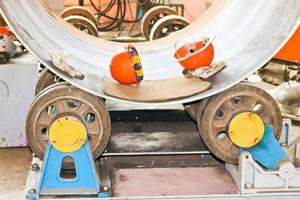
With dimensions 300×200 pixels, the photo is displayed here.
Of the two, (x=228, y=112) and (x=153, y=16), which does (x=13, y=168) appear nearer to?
(x=228, y=112)

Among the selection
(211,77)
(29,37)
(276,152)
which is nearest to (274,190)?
(276,152)

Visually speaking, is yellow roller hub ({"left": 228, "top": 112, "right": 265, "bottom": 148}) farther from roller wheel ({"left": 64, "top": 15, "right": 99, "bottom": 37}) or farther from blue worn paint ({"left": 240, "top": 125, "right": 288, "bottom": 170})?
roller wheel ({"left": 64, "top": 15, "right": 99, "bottom": 37})

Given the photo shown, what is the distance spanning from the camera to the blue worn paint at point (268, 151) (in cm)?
164

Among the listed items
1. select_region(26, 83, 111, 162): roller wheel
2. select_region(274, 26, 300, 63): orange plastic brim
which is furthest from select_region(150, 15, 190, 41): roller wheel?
select_region(26, 83, 111, 162): roller wheel

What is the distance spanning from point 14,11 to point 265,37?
0.73 m

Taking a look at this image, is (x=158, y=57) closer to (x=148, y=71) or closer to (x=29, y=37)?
(x=148, y=71)

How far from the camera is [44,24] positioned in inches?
73.2

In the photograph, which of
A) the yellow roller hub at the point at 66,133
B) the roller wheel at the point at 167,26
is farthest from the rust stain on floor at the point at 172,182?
the roller wheel at the point at 167,26

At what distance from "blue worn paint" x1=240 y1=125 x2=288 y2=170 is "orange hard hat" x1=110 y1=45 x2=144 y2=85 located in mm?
386

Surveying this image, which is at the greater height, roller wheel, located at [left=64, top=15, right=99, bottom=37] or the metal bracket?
roller wheel, located at [left=64, top=15, right=99, bottom=37]

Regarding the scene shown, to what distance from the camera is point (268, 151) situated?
5.45 ft

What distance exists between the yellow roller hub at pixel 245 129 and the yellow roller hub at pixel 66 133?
16.8 inches

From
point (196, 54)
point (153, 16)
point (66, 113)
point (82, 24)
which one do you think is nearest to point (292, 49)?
point (196, 54)

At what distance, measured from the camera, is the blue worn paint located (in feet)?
5.38
